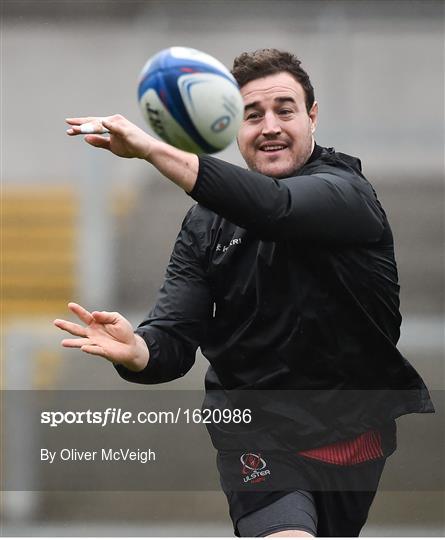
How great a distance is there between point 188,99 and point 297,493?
50.9 inches

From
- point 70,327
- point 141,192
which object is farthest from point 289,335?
point 141,192

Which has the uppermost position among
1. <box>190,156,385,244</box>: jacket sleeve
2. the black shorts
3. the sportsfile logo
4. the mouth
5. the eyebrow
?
the eyebrow

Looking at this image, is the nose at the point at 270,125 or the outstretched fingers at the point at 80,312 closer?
the outstretched fingers at the point at 80,312

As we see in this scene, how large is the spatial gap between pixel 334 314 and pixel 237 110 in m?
0.82

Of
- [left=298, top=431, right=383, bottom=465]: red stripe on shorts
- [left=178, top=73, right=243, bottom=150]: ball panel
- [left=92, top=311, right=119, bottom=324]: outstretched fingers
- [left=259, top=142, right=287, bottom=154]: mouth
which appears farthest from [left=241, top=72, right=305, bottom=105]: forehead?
[left=298, top=431, right=383, bottom=465]: red stripe on shorts

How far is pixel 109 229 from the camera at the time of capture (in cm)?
605

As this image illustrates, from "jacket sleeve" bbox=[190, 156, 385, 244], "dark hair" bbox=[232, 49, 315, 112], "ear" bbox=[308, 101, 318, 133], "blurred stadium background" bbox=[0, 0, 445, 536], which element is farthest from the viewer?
"blurred stadium background" bbox=[0, 0, 445, 536]

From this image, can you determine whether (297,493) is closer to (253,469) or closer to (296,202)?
(253,469)

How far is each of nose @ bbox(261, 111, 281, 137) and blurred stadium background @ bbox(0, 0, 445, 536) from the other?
7.63 feet

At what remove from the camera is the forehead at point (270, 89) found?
314cm

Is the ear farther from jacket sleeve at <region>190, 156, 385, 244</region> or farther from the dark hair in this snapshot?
jacket sleeve at <region>190, 156, 385, 244</region>

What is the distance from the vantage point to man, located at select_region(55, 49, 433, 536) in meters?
2.98

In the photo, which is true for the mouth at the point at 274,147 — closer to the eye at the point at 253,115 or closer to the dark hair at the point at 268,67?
the eye at the point at 253,115

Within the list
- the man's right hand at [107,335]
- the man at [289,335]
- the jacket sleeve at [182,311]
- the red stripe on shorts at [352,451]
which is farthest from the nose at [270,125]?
the red stripe on shorts at [352,451]
